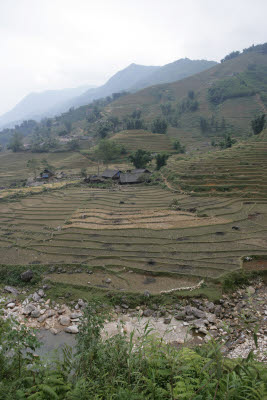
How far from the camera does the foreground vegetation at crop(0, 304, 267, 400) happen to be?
2953 mm

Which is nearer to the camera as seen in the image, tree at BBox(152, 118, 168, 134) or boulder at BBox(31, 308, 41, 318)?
boulder at BBox(31, 308, 41, 318)

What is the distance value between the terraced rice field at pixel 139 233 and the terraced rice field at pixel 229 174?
2.25 metres

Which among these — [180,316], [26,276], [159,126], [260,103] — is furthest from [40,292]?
[260,103]

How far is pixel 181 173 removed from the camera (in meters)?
31.4

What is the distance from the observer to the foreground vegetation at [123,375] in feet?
9.69

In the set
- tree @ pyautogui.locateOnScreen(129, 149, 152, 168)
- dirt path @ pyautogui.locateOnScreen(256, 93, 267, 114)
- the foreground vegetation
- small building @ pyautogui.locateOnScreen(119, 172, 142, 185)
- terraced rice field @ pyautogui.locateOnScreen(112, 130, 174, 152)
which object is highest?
dirt path @ pyautogui.locateOnScreen(256, 93, 267, 114)

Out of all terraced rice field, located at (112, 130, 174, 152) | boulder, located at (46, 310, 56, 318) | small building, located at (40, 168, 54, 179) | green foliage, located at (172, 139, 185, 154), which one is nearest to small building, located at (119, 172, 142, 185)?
small building, located at (40, 168, 54, 179)

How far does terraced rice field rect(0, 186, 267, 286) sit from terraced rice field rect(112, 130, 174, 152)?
32.3 meters

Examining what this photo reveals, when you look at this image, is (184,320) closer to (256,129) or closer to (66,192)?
(66,192)

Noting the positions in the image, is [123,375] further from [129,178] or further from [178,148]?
[178,148]

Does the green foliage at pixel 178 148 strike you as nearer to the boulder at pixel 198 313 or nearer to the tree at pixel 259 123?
the tree at pixel 259 123

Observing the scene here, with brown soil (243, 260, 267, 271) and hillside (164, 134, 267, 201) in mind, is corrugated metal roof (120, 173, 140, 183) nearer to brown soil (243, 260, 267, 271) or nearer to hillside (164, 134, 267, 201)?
hillside (164, 134, 267, 201)

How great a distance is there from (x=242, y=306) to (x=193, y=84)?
134 meters

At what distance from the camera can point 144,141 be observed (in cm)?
6088
